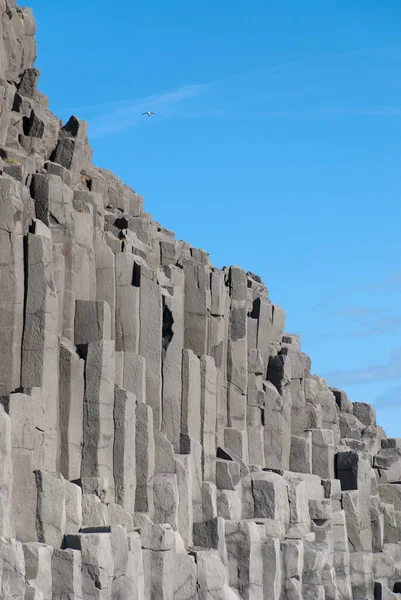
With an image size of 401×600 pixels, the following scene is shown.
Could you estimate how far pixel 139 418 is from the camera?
33.7 m

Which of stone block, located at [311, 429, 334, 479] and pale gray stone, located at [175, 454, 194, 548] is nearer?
pale gray stone, located at [175, 454, 194, 548]

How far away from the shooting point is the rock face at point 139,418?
29.2 m

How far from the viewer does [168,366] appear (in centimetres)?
3631

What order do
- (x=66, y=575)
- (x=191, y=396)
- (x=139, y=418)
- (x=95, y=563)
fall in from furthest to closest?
(x=191, y=396)
(x=139, y=418)
(x=95, y=563)
(x=66, y=575)

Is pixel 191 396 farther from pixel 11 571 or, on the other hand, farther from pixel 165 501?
pixel 11 571

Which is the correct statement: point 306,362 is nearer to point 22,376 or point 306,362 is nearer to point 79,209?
point 79,209

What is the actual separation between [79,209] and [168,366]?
4513 mm

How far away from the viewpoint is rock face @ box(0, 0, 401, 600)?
2920 centimetres

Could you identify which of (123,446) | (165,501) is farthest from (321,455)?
(123,446)

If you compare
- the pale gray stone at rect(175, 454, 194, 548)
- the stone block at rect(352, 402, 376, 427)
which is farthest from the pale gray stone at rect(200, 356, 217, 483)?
the stone block at rect(352, 402, 376, 427)

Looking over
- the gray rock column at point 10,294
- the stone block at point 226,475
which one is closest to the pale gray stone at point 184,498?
the stone block at point 226,475

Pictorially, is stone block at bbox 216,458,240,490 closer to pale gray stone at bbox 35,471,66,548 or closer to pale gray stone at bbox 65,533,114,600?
pale gray stone at bbox 35,471,66,548

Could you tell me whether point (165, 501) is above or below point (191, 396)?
below

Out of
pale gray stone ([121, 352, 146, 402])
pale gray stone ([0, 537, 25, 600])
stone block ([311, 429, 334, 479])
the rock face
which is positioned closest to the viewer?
pale gray stone ([0, 537, 25, 600])
